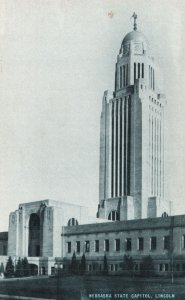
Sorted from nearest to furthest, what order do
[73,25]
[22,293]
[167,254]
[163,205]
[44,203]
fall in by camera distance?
1. [73,25]
2. [22,293]
3. [167,254]
4. [44,203]
5. [163,205]

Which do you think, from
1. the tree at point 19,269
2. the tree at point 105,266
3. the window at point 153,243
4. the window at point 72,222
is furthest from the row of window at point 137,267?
the window at point 72,222

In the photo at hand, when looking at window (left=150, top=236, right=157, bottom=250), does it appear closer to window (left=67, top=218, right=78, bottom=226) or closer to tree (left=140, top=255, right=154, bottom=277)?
tree (left=140, top=255, right=154, bottom=277)

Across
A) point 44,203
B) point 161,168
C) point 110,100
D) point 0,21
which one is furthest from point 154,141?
point 0,21

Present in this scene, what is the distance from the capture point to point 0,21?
72.2 feet

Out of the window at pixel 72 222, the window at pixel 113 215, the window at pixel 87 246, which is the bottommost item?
the window at pixel 87 246

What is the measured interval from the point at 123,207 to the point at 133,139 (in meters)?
10.1

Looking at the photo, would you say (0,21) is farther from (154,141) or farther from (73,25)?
(154,141)

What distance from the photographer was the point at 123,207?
66188 mm

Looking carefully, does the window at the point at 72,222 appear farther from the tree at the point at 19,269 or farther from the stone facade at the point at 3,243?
the stone facade at the point at 3,243

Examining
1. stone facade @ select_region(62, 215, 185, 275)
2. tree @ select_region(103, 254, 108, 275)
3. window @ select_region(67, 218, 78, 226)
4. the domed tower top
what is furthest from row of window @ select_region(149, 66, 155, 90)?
tree @ select_region(103, 254, 108, 275)

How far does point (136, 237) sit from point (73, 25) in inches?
1204

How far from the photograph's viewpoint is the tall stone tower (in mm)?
67438

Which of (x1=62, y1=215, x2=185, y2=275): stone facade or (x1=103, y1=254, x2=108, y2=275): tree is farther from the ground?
(x1=62, y1=215, x2=185, y2=275): stone facade

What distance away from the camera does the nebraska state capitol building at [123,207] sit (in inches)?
1951
